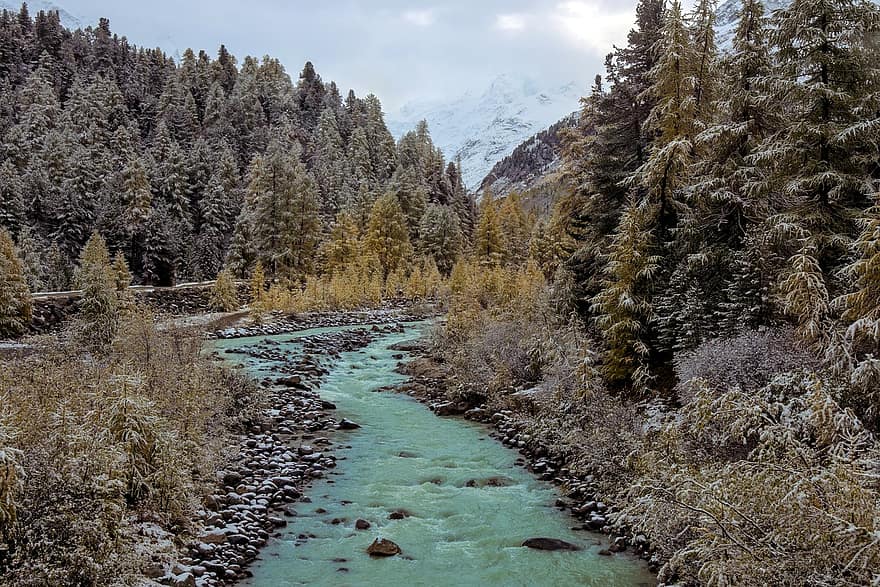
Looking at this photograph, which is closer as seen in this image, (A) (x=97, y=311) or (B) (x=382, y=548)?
(B) (x=382, y=548)

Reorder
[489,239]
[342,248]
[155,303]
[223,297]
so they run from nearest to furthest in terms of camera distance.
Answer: [155,303], [223,297], [342,248], [489,239]

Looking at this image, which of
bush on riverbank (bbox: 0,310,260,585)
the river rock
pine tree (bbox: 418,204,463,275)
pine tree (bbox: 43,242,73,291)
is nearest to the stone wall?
pine tree (bbox: 43,242,73,291)

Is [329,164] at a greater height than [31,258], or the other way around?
[329,164]

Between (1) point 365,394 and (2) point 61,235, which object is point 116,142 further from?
(1) point 365,394

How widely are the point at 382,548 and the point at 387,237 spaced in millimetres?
50684

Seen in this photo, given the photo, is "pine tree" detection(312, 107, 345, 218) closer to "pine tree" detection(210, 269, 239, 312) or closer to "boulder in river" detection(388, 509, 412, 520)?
"pine tree" detection(210, 269, 239, 312)

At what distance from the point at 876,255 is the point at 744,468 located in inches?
123

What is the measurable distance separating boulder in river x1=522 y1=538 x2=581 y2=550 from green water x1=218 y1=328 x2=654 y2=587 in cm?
14

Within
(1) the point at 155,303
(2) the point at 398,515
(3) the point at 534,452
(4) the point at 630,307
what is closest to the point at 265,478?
(2) the point at 398,515

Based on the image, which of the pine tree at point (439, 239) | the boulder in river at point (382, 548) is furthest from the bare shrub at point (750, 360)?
the pine tree at point (439, 239)

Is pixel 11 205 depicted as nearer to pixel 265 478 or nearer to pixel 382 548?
pixel 265 478

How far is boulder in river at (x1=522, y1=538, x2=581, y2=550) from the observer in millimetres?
8891

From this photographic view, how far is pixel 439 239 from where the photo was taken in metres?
62.7

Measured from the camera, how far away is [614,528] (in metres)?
9.22
